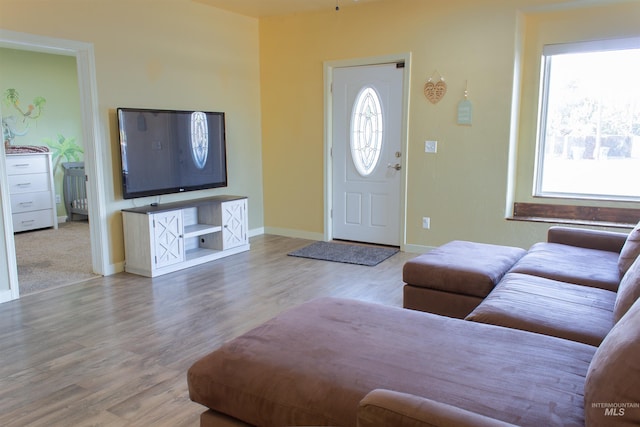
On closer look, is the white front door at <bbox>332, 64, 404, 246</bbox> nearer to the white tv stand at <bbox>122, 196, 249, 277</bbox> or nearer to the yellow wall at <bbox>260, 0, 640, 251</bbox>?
the yellow wall at <bbox>260, 0, 640, 251</bbox>

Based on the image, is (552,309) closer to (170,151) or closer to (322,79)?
(170,151)

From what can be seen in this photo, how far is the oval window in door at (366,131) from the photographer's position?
5543 millimetres

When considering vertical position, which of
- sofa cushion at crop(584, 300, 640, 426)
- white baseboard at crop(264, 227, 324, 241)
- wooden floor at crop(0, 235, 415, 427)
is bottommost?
wooden floor at crop(0, 235, 415, 427)

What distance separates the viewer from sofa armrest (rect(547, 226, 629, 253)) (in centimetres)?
330

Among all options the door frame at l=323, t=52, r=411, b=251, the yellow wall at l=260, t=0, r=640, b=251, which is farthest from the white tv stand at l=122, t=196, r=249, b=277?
the yellow wall at l=260, t=0, r=640, b=251

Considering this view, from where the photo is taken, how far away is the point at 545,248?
335 cm

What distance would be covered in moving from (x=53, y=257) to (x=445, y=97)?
440 cm

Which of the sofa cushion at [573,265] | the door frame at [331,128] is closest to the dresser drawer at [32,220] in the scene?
the door frame at [331,128]

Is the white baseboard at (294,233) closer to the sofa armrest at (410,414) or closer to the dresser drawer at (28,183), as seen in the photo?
the dresser drawer at (28,183)

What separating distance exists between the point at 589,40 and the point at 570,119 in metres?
0.73

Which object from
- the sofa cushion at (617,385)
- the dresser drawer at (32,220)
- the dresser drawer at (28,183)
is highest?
the dresser drawer at (28,183)

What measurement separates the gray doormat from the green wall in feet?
12.1

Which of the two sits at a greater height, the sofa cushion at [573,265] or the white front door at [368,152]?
the white front door at [368,152]

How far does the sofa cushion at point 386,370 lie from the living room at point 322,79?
117 inches
